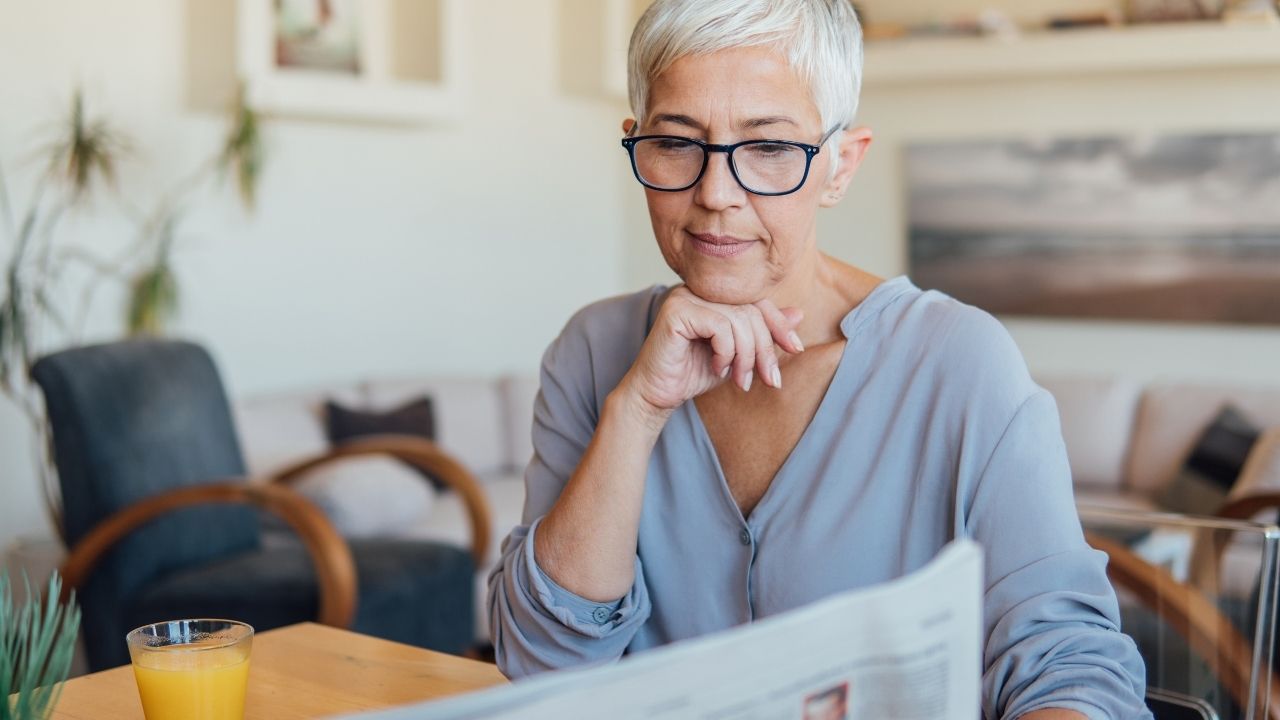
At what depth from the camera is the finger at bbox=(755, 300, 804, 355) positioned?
4.15 ft

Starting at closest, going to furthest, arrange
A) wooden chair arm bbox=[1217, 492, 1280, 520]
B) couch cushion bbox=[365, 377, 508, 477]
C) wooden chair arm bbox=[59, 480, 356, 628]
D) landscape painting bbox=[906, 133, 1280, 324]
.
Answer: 1. wooden chair arm bbox=[59, 480, 356, 628]
2. wooden chair arm bbox=[1217, 492, 1280, 520]
3. couch cushion bbox=[365, 377, 508, 477]
4. landscape painting bbox=[906, 133, 1280, 324]

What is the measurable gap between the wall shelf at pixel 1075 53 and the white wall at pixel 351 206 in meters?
1.27

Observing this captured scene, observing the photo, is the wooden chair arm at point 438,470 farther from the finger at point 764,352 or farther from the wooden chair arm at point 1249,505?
the finger at point 764,352

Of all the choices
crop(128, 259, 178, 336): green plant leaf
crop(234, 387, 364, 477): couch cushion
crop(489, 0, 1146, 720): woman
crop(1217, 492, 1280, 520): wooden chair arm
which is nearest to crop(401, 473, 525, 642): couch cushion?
crop(234, 387, 364, 477): couch cushion

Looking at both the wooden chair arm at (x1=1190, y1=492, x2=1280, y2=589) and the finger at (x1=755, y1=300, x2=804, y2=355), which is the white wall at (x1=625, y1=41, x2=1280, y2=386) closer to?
the wooden chair arm at (x1=1190, y1=492, x2=1280, y2=589)

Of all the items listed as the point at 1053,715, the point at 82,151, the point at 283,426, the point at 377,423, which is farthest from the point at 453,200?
the point at 1053,715

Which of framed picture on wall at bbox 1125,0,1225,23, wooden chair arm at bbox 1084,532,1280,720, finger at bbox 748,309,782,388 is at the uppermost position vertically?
framed picture on wall at bbox 1125,0,1225,23

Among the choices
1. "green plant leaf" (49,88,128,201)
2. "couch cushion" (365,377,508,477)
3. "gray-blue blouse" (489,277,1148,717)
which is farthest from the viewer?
"couch cushion" (365,377,508,477)

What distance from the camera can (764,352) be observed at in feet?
4.14

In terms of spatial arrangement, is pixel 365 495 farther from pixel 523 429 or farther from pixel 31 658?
pixel 31 658

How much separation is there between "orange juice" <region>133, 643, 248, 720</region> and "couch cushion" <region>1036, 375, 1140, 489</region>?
3.98 meters

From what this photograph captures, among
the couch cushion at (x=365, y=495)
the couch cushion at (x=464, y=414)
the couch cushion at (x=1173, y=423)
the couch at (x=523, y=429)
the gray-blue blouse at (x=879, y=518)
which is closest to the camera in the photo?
the gray-blue blouse at (x=879, y=518)

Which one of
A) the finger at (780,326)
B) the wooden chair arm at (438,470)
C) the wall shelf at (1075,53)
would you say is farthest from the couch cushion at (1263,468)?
the finger at (780,326)

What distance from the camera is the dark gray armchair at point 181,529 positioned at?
9.26ft
